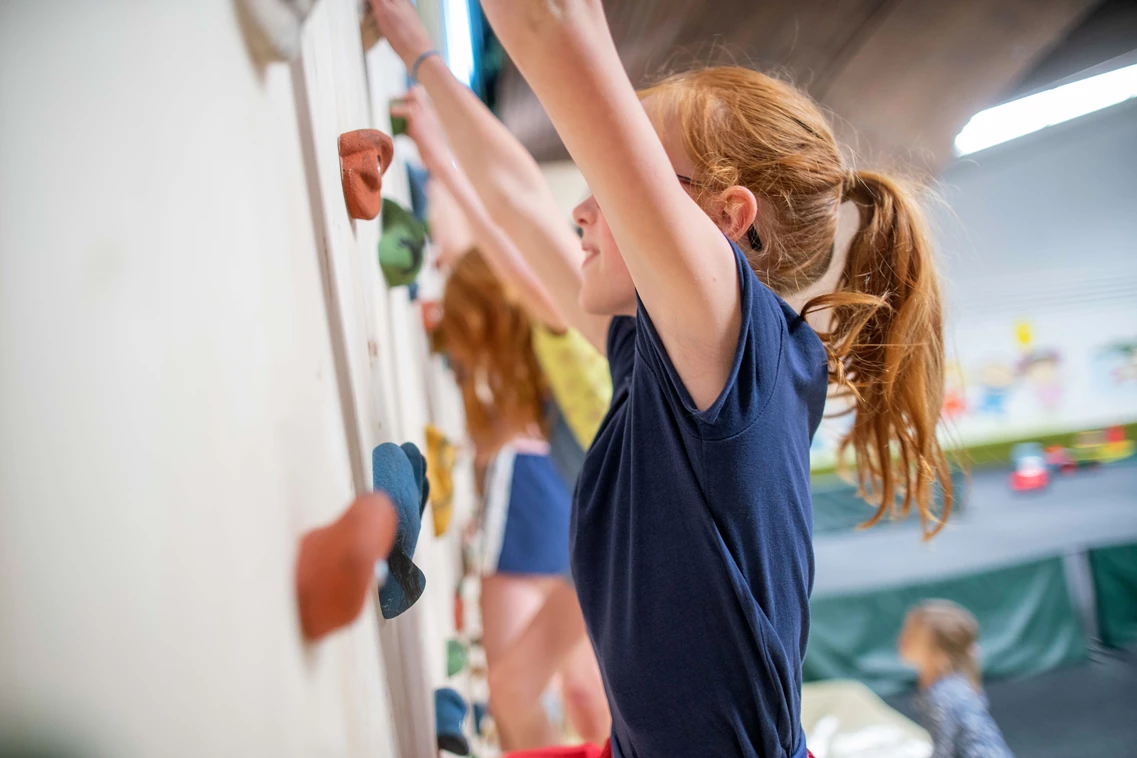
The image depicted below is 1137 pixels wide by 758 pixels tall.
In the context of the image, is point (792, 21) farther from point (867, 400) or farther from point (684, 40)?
point (867, 400)

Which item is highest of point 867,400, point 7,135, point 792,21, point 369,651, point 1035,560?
point 792,21

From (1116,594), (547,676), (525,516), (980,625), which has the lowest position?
(980,625)

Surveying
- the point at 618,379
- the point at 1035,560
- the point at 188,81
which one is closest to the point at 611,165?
the point at 188,81

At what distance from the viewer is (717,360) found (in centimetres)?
43

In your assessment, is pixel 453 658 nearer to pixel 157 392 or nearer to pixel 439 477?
pixel 439 477

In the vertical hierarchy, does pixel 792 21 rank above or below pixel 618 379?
above

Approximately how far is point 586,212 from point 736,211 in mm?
121

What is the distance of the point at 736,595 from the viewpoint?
457 millimetres

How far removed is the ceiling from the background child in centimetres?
92

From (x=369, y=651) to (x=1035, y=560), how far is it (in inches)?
75.5

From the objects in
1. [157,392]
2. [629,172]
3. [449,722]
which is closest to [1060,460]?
[449,722]

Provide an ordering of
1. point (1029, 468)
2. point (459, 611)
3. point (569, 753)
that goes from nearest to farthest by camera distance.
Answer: point (569, 753), point (459, 611), point (1029, 468)

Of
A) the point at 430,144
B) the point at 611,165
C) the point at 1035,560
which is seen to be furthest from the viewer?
the point at 1035,560

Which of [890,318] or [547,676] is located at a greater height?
[890,318]
